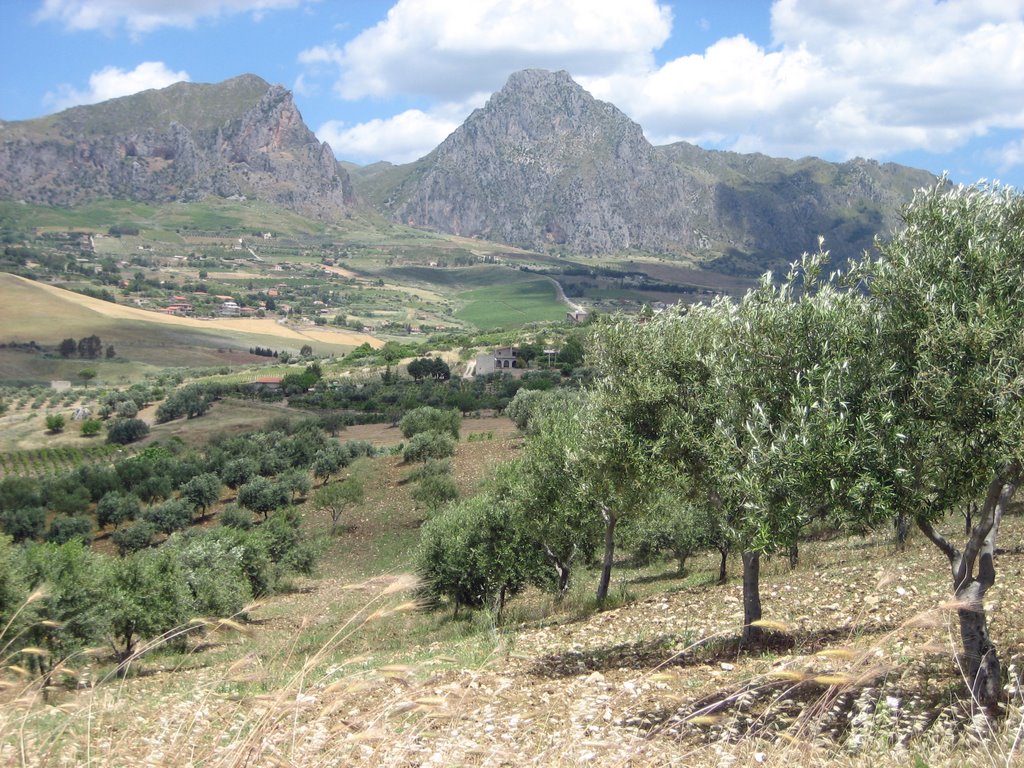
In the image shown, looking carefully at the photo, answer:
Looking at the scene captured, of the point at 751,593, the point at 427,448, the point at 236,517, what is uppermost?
the point at 751,593

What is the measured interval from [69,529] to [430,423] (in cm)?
3474

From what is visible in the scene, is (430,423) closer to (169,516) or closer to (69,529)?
(169,516)

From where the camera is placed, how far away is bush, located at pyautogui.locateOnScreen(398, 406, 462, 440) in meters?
79.6

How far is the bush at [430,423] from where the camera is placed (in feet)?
261

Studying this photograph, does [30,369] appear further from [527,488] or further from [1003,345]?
[1003,345]

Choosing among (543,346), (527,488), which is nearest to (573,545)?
(527,488)

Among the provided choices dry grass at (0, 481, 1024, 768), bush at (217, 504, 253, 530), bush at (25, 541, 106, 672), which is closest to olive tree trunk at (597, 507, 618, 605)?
dry grass at (0, 481, 1024, 768)

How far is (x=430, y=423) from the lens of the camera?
80.7 metres

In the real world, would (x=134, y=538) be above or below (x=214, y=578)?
below

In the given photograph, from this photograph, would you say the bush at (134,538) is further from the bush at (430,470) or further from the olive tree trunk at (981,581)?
the olive tree trunk at (981,581)

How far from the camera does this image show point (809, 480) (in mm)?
10398

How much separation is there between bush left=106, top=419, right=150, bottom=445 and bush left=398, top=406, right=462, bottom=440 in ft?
133

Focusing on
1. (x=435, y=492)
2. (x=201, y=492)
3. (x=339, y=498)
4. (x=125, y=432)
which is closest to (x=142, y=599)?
(x=435, y=492)

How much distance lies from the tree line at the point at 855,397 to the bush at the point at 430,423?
210ft
